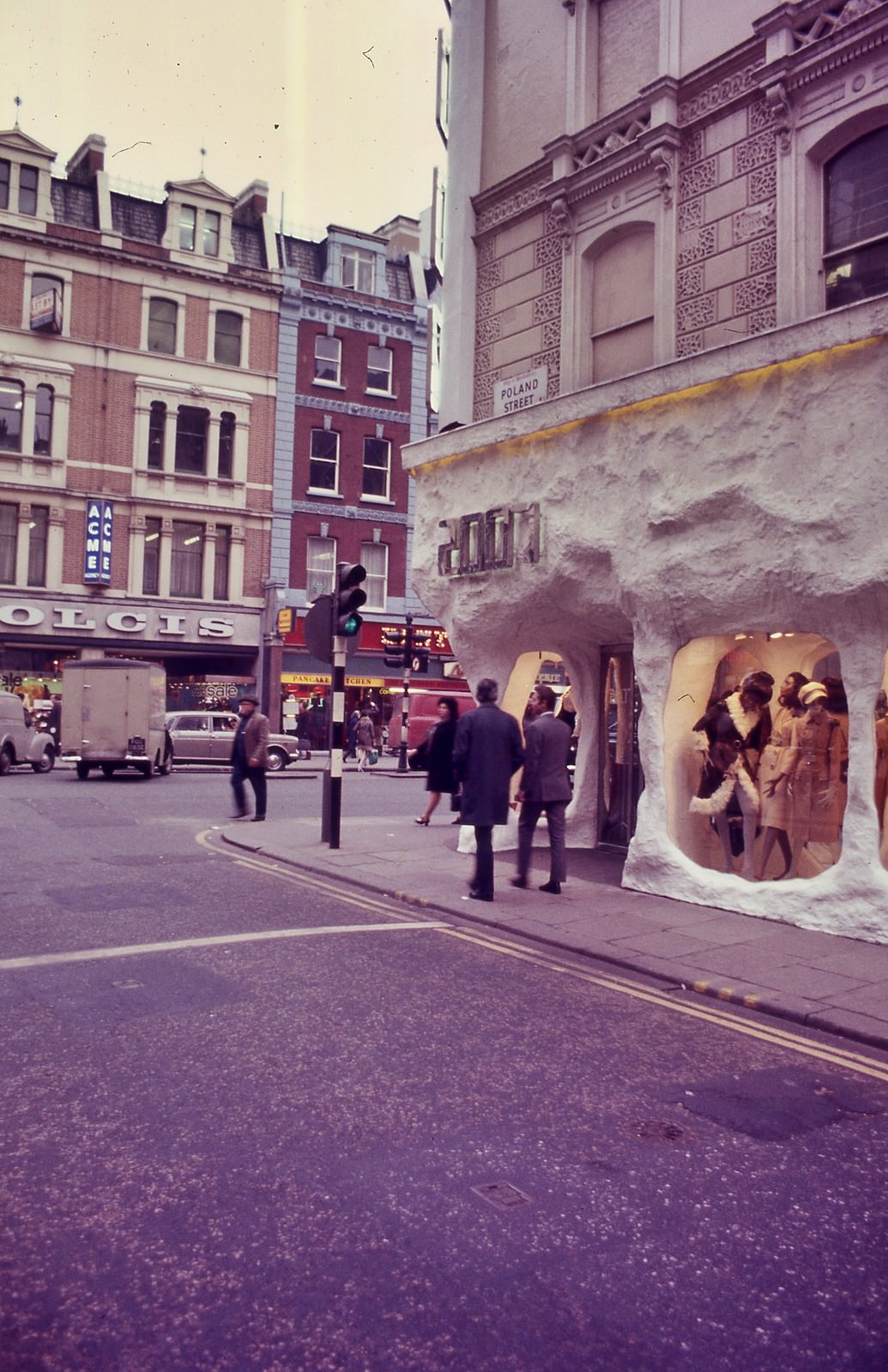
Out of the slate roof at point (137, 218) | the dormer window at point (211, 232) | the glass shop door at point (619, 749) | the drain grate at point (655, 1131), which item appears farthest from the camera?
the dormer window at point (211, 232)

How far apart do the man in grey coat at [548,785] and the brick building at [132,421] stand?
80.9ft

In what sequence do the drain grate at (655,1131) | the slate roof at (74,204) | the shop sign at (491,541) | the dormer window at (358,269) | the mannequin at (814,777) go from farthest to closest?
the dormer window at (358,269)
the slate roof at (74,204)
the shop sign at (491,541)
the mannequin at (814,777)
the drain grate at (655,1131)

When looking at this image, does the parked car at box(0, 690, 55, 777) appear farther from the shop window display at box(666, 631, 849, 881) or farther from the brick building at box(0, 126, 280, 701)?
the shop window display at box(666, 631, 849, 881)

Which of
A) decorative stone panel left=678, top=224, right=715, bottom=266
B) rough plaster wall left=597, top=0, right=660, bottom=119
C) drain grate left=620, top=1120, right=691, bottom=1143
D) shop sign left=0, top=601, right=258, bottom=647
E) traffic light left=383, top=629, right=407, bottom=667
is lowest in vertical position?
drain grate left=620, top=1120, right=691, bottom=1143

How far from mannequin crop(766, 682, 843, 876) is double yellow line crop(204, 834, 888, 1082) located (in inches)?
121

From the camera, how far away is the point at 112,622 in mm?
31875

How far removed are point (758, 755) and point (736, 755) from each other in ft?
0.75

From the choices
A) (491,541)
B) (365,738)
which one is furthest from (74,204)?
(491,541)

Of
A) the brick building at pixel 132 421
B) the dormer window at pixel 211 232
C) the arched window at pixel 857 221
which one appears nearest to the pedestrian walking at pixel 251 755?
the arched window at pixel 857 221

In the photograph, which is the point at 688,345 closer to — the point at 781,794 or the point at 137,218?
the point at 781,794

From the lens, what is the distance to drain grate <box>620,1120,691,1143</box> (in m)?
4.21

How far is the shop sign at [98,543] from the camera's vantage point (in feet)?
103

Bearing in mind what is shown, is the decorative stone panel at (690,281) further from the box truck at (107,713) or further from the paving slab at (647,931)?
the box truck at (107,713)

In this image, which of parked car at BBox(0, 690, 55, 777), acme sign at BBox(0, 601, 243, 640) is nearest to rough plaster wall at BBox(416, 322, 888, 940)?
parked car at BBox(0, 690, 55, 777)
